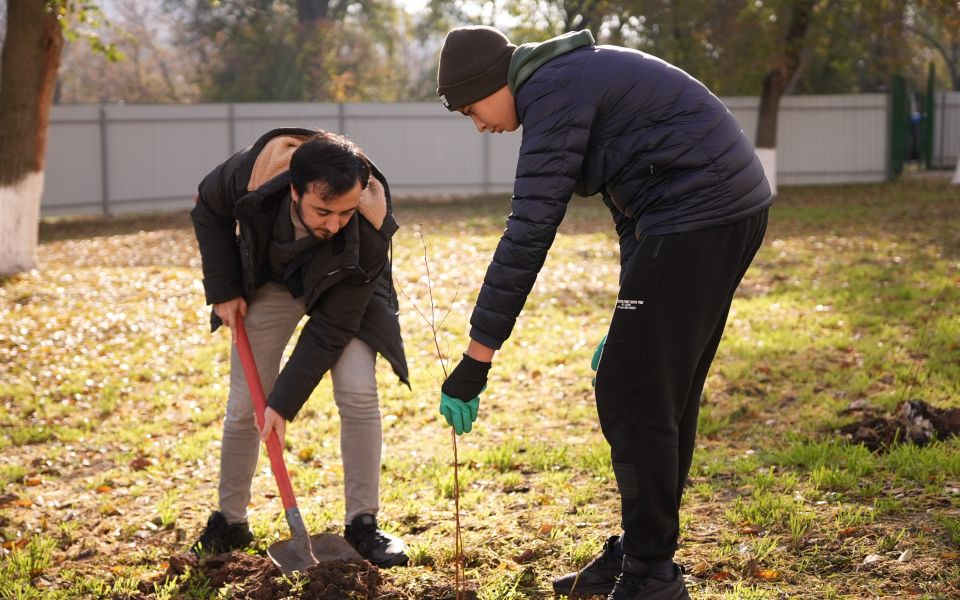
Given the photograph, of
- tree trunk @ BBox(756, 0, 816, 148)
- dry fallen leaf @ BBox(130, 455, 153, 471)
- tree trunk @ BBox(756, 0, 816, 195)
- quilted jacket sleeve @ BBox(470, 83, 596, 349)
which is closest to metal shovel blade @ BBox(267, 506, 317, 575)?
quilted jacket sleeve @ BBox(470, 83, 596, 349)

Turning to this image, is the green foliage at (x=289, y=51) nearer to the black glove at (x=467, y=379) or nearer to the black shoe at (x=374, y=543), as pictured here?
the black shoe at (x=374, y=543)

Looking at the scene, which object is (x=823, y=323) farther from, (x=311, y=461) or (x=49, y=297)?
(x=49, y=297)

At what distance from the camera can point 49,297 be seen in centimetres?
955

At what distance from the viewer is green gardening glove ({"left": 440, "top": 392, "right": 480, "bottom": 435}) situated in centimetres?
299

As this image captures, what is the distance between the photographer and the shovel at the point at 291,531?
348 cm

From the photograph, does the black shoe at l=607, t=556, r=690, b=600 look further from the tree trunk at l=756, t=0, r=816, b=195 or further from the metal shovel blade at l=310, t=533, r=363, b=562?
the tree trunk at l=756, t=0, r=816, b=195

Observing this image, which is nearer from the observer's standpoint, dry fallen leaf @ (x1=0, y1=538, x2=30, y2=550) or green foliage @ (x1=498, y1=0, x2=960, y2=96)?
dry fallen leaf @ (x1=0, y1=538, x2=30, y2=550)

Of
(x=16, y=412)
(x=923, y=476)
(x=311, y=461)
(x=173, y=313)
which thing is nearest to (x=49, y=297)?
(x=173, y=313)

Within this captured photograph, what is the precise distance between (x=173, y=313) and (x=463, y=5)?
23646 millimetres

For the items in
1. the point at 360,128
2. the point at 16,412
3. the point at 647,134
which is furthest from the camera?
the point at 360,128

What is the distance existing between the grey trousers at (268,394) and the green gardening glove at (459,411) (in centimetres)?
72

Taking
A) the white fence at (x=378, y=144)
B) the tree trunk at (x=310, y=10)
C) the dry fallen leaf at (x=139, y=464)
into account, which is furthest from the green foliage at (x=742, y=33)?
the dry fallen leaf at (x=139, y=464)

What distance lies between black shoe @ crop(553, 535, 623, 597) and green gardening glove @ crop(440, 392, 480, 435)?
0.70 metres

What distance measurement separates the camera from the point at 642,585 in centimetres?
309
